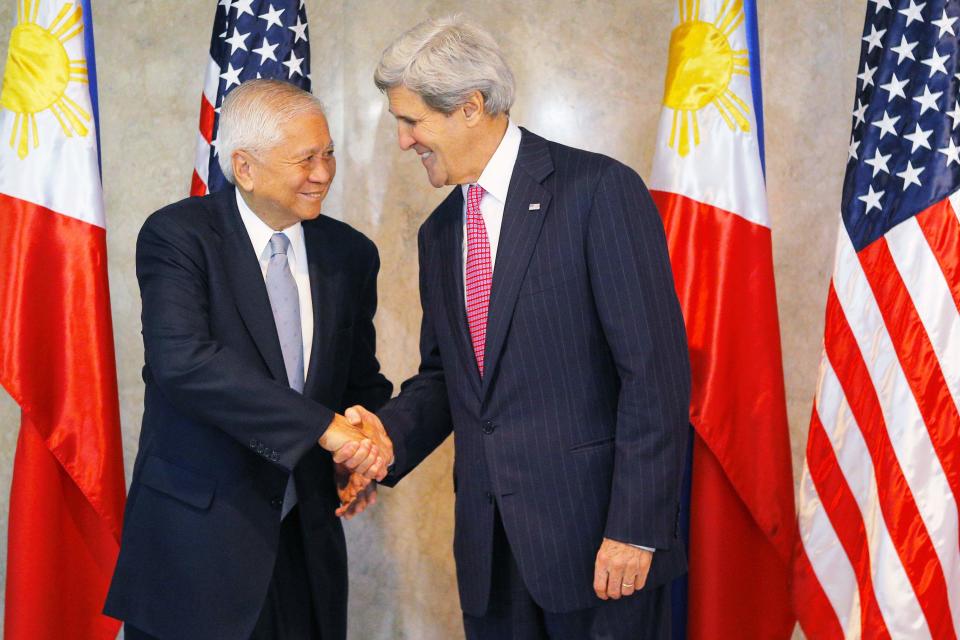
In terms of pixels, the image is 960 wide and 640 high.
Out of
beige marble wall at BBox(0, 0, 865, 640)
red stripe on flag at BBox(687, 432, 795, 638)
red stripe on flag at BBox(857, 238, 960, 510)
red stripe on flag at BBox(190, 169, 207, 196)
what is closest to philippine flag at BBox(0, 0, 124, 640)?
red stripe on flag at BBox(190, 169, 207, 196)

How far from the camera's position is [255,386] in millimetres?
2137

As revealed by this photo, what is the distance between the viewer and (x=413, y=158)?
3.60 m

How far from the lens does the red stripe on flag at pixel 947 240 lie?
2596mm

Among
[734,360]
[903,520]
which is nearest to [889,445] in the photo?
[903,520]

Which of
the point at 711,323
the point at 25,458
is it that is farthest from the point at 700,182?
the point at 25,458

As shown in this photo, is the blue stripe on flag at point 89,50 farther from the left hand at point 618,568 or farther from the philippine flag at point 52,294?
the left hand at point 618,568

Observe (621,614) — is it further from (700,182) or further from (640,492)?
(700,182)

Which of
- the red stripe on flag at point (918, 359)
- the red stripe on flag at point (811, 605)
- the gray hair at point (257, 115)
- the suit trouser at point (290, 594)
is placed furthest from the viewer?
the red stripe on flag at point (811, 605)

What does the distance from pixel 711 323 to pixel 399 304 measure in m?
1.25

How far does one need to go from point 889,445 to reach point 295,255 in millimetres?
1617

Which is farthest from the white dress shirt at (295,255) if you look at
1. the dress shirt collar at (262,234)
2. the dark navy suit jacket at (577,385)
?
the dark navy suit jacket at (577,385)

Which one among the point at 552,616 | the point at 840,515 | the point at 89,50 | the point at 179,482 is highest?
the point at 89,50

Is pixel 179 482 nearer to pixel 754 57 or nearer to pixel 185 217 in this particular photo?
pixel 185 217

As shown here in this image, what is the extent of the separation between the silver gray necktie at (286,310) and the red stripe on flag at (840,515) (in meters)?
1.45
